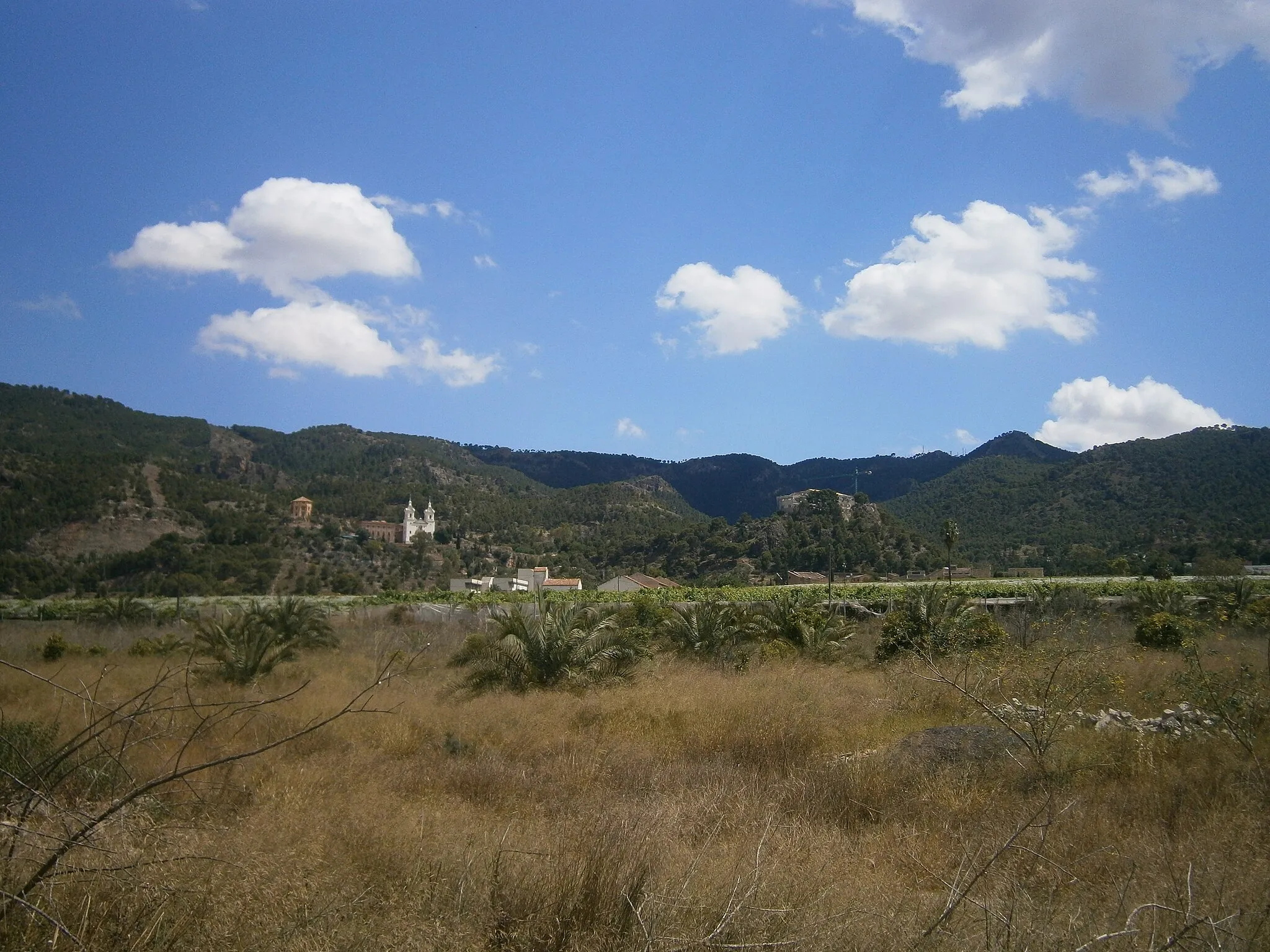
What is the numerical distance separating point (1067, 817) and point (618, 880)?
3336mm

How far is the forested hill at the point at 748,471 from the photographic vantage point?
111 meters

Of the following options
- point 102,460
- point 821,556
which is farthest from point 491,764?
point 102,460

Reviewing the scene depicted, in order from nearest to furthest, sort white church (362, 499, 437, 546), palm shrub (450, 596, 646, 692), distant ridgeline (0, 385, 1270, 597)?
palm shrub (450, 596, 646, 692)
distant ridgeline (0, 385, 1270, 597)
white church (362, 499, 437, 546)

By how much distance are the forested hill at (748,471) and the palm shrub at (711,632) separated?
274ft

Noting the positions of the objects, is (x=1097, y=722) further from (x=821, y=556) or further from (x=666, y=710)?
(x=821, y=556)

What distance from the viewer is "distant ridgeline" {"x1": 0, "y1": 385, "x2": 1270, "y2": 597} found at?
2117 inches

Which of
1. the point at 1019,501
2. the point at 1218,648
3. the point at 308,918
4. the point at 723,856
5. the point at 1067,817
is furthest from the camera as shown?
the point at 1019,501

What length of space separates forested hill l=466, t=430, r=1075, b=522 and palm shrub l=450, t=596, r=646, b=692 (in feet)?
294

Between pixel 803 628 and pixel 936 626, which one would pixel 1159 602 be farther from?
pixel 803 628

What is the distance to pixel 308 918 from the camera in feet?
11.5

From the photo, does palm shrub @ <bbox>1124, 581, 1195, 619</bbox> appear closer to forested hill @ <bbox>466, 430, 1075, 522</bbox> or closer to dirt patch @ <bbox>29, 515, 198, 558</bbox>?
dirt patch @ <bbox>29, 515, 198, 558</bbox>

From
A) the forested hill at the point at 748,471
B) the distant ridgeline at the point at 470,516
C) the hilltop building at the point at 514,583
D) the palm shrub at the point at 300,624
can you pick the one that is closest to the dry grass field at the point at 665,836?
the palm shrub at the point at 300,624

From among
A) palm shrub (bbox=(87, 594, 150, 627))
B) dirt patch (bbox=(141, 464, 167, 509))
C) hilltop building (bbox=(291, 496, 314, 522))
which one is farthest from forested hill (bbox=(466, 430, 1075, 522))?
palm shrub (bbox=(87, 594, 150, 627))

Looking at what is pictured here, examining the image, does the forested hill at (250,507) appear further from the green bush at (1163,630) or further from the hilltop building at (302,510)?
the green bush at (1163,630)
